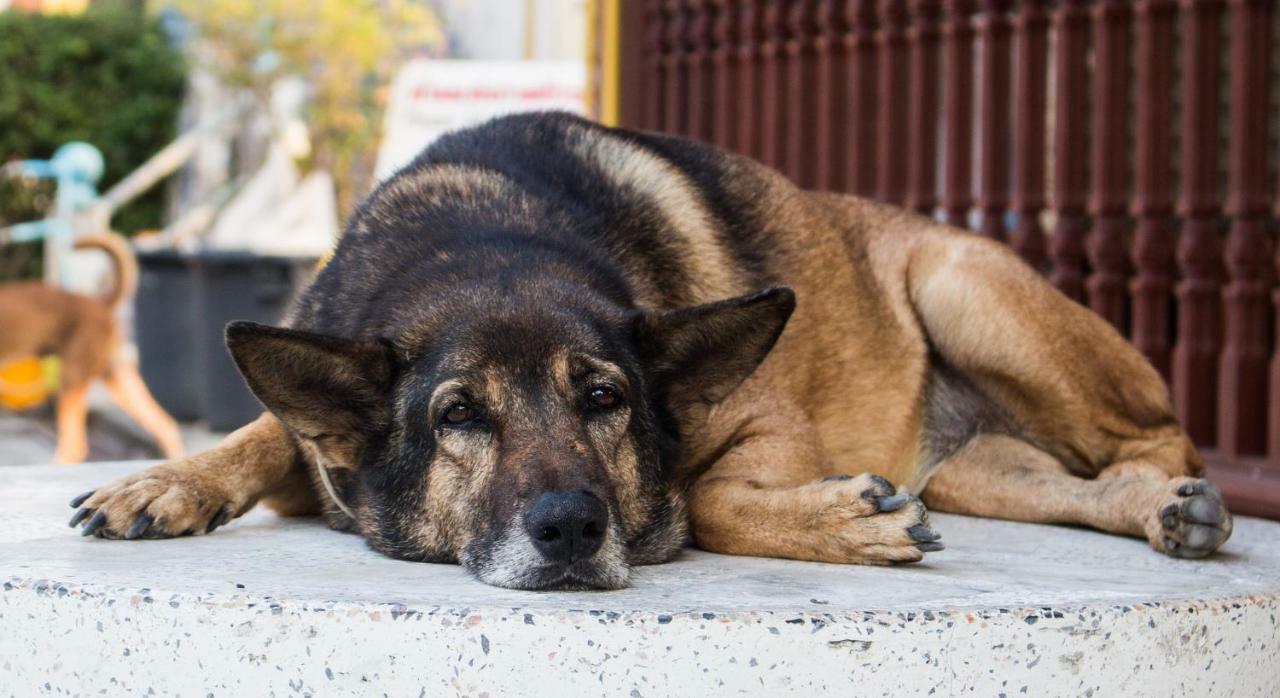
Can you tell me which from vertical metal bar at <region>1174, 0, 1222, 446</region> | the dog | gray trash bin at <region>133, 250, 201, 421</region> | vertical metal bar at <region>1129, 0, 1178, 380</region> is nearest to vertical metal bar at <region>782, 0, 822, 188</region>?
vertical metal bar at <region>1129, 0, 1178, 380</region>

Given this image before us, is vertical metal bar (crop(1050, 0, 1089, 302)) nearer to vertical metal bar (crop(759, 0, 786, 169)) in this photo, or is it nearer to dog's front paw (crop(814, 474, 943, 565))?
vertical metal bar (crop(759, 0, 786, 169))

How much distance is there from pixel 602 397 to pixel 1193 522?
4.26ft

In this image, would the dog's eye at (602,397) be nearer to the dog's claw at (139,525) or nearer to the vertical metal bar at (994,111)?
the dog's claw at (139,525)

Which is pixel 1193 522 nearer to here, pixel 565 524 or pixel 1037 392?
pixel 1037 392

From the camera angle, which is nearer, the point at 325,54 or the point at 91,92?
the point at 325,54

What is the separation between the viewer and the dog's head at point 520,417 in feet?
8.79

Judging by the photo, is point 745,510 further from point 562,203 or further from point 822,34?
point 822,34

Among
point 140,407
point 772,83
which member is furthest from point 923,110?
point 140,407

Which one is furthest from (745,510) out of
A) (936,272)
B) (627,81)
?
(627,81)

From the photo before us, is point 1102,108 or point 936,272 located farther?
point 1102,108

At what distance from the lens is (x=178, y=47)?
2031 centimetres

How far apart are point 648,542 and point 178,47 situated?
1894 cm

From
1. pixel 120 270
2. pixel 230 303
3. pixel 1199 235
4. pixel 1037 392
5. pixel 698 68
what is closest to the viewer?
pixel 1037 392

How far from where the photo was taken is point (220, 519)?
327cm
